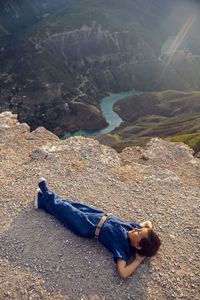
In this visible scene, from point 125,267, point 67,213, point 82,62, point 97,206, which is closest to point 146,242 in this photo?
point 125,267

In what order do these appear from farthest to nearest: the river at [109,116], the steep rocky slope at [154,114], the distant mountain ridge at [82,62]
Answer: the river at [109,116], the distant mountain ridge at [82,62], the steep rocky slope at [154,114]

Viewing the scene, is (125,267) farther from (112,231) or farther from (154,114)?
(154,114)

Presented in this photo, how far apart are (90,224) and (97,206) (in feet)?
5.47

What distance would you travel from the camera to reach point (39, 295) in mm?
5242

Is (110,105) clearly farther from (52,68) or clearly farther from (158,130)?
(158,130)

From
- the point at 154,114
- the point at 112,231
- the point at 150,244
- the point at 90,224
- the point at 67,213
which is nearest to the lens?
the point at 150,244

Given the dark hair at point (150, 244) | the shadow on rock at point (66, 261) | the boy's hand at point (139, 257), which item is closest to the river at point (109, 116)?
the shadow on rock at point (66, 261)

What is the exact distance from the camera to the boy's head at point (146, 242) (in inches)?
209

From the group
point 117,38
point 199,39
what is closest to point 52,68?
point 117,38

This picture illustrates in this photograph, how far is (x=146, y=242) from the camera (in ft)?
17.5

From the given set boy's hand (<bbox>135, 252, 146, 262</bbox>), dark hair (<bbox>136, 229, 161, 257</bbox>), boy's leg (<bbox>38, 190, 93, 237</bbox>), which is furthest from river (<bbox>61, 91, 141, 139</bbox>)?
dark hair (<bbox>136, 229, 161, 257</bbox>)

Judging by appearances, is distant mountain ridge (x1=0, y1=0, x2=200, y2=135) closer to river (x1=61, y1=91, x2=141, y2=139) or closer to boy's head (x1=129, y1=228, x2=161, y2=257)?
river (x1=61, y1=91, x2=141, y2=139)

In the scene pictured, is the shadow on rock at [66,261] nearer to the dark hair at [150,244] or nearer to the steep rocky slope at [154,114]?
the dark hair at [150,244]

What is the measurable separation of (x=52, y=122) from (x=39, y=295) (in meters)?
68.3
